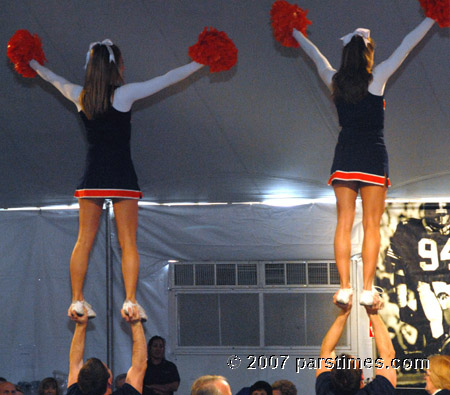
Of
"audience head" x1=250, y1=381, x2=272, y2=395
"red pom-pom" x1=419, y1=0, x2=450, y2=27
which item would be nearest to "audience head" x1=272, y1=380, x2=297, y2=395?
"audience head" x1=250, y1=381, x2=272, y2=395

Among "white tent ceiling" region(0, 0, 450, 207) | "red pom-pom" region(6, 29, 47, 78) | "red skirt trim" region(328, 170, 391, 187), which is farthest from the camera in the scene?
"white tent ceiling" region(0, 0, 450, 207)

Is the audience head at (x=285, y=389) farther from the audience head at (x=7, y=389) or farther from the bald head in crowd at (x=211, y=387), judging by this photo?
the bald head in crowd at (x=211, y=387)

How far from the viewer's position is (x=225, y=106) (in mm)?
5070

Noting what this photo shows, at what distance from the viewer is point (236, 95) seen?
4.97m

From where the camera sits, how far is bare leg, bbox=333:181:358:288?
386 centimetres

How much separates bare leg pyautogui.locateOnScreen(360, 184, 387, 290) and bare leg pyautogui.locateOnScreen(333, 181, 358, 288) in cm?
7

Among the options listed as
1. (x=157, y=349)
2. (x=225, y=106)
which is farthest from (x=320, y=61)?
(x=157, y=349)

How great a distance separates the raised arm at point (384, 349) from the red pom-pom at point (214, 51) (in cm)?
147

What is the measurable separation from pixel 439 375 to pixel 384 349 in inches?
11.6

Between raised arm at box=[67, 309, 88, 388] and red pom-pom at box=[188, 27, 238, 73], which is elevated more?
red pom-pom at box=[188, 27, 238, 73]

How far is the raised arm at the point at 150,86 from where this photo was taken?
12.8 feet

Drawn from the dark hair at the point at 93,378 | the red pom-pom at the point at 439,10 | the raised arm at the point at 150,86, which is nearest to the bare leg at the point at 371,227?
the red pom-pom at the point at 439,10

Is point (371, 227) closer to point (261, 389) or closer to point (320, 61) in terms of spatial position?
point (320, 61)

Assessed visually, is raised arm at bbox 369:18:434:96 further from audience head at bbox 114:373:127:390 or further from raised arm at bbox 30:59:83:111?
audience head at bbox 114:373:127:390
